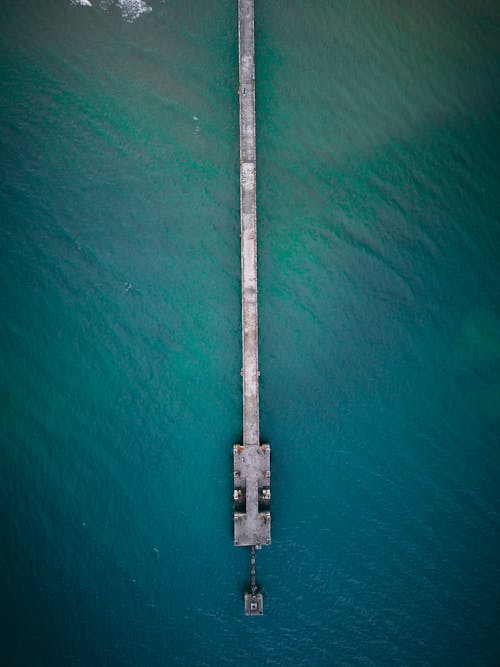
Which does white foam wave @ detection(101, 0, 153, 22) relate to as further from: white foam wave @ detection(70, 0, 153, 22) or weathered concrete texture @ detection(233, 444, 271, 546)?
weathered concrete texture @ detection(233, 444, 271, 546)

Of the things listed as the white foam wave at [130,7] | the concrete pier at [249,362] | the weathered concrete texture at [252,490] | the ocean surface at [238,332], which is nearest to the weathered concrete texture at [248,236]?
the concrete pier at [249,362]

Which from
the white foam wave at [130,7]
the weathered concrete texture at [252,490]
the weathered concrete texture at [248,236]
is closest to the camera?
the weathered concrete texture at [248,236]

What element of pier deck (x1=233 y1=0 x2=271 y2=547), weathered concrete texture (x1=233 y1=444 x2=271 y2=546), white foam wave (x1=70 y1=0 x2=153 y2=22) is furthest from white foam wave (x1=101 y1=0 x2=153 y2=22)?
weathered concrete texture (x1=233 y1=444 x2=271 y2=546)

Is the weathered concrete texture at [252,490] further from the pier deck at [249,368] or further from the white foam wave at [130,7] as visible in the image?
the white foam wave at [130,7]

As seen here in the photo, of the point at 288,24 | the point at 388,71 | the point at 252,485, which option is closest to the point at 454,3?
the point at 388,71

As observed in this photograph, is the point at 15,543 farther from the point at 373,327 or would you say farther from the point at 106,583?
the point at 373,327

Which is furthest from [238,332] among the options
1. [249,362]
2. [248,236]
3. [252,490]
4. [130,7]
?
[130,7]

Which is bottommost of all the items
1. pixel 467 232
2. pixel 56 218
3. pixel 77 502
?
pixel 77 502

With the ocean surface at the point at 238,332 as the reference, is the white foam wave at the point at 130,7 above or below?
above
